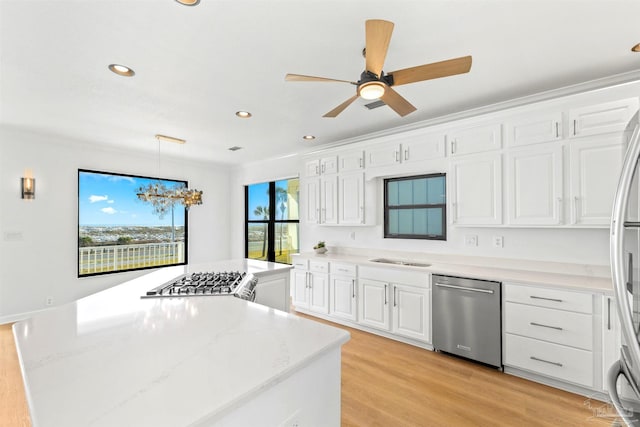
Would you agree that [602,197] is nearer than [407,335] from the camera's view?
Yes

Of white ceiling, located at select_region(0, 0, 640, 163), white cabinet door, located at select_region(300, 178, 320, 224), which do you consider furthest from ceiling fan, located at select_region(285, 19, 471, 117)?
white cabinet door, located at select_region(300, 178, 320, 224)

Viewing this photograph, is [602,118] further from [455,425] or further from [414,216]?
[455,425]

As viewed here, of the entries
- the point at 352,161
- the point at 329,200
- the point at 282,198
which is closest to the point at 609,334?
the point at 352,161

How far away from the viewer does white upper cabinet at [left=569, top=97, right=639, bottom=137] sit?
2.28 metres

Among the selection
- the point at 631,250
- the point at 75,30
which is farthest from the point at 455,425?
the point at 75,30

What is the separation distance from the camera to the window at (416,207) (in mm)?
3615

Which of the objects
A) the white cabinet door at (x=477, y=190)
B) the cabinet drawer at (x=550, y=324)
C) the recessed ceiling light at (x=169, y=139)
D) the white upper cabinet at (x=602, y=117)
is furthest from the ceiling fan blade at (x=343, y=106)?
the recessed ceiling light at (x=169, y=139)

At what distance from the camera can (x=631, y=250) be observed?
3.05 ft

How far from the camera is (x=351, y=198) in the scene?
4.09 meters

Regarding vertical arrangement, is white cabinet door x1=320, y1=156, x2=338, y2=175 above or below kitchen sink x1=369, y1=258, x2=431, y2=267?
above

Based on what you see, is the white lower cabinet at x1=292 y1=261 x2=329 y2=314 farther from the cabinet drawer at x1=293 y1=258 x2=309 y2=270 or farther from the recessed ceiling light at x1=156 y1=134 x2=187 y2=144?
the recessed ceiling light at x1=156 y1=134 x2=187 y2=144

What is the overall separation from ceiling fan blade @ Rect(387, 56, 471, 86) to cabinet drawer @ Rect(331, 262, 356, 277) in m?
2.45

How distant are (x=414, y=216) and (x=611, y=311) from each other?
6.73 ft

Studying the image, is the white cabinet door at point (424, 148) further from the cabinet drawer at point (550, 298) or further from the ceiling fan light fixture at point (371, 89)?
the ceiling fan light fixture at point (371, 89)
